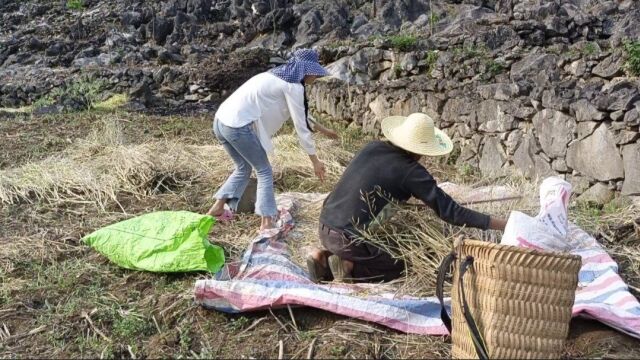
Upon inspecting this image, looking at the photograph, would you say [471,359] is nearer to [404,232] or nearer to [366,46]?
[404,232]

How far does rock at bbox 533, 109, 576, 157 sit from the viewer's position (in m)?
5.67

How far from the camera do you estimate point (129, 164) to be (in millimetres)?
6180

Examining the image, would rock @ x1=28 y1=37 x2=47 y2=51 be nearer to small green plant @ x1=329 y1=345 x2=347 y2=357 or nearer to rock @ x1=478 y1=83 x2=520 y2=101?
rock @ x1=478 y1=83 x2=520 y2=101

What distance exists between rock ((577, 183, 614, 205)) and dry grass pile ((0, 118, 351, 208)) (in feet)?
6.79

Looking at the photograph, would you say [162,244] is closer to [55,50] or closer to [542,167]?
[542,167]

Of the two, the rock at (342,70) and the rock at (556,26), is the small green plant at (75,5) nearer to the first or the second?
the rock at (342,70)

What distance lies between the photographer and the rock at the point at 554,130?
567cm

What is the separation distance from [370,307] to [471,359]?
658mm

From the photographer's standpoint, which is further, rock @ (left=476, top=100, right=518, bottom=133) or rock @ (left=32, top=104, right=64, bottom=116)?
rock @ (left=32, top=104, right=64, bottom=116)

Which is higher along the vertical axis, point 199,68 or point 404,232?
point 404,232

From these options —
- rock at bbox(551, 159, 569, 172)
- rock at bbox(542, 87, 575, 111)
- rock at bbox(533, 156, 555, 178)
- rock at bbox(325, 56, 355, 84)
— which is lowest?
rock at bbox(325, 56, 355, 84)

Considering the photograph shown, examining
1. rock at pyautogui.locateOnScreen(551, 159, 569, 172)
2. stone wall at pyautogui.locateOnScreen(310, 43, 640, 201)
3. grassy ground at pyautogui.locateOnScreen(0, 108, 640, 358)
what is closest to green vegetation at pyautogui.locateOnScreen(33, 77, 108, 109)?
grassy ground at pyautogui.locateOnScreen(0, 108, 640, 358)

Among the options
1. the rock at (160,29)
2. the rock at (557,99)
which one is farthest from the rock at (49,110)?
the rock at (160,29)

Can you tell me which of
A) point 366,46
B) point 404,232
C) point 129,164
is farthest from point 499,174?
point 366,46
